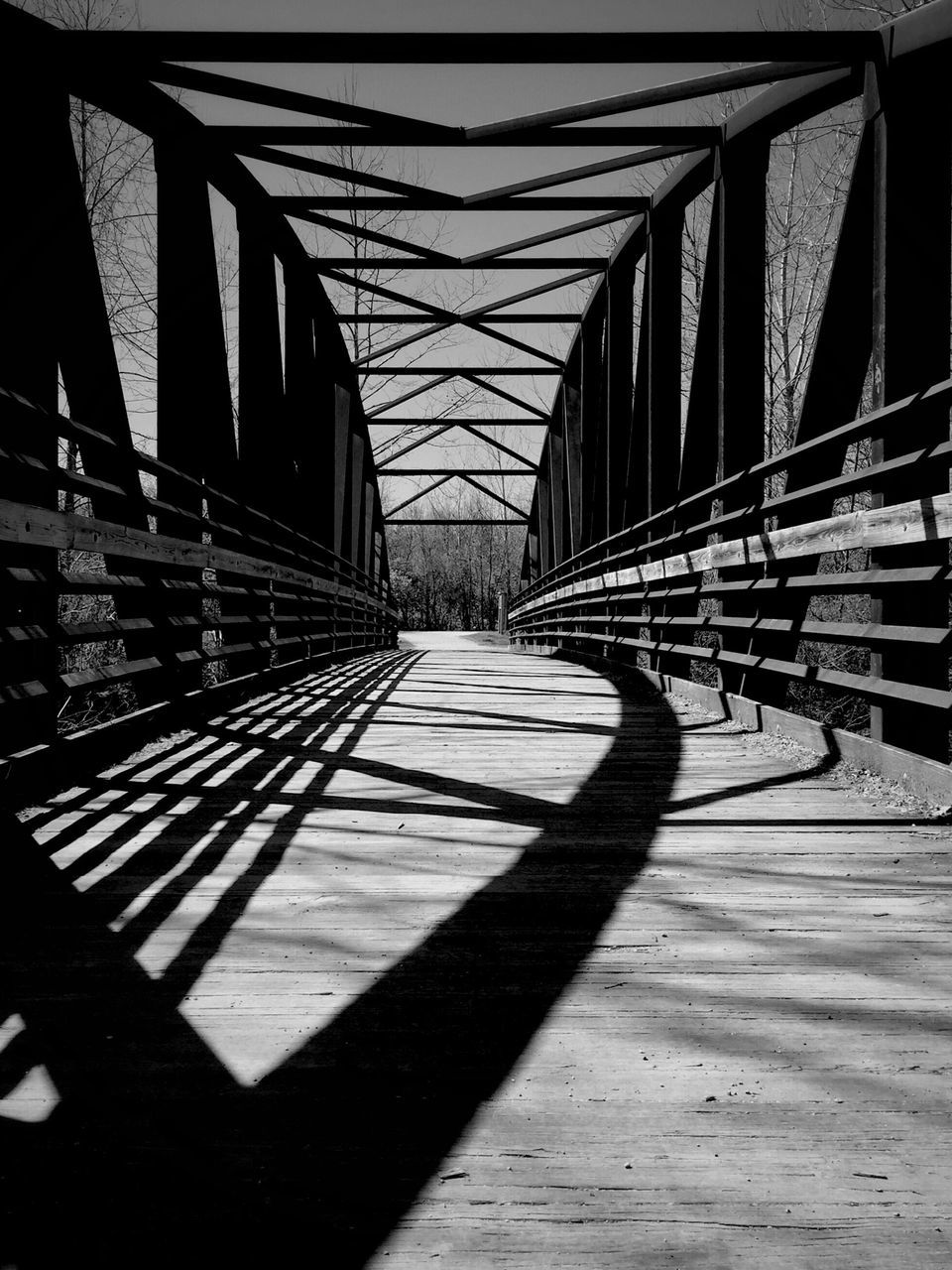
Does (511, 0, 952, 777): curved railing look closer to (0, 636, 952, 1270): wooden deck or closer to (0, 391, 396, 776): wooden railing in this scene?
(0, 636, 952, 1270): wooden deck

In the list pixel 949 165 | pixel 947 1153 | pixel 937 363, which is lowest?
pixel 947 1153

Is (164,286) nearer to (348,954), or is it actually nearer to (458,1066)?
(348,954)

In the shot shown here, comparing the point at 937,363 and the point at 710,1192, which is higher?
the point at 937,363

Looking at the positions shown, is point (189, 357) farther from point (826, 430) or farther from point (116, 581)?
point (826, 430)

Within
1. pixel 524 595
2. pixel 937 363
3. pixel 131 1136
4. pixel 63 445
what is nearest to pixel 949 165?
pixel 937 363

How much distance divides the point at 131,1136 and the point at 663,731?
404 centimetres

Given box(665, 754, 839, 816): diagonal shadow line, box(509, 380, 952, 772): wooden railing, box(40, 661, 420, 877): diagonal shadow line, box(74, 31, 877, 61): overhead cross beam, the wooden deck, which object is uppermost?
box(74, 31, 877, 61): overhead cross beam

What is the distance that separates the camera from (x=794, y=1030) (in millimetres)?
1629

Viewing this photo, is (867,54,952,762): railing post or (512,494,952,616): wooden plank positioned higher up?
(867,54,952,762): railing post

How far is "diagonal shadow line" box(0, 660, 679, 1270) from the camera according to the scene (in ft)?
3.75

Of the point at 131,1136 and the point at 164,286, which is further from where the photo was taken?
the point at 164,286

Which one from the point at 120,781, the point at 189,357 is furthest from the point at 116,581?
the point at 189,357

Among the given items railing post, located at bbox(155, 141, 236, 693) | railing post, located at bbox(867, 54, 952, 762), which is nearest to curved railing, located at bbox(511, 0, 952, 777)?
railing post, located at bbox(867, 54, 952, 762)

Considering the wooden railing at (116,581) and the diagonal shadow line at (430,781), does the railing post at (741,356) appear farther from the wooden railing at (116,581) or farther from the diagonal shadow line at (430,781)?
the wooden railing at (116,581)
